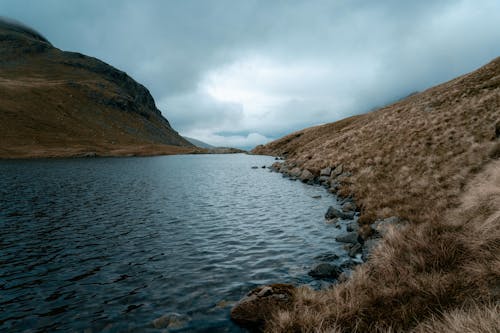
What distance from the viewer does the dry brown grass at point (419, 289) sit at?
235 inches

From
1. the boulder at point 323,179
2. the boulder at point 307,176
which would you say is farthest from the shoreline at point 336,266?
the boulder at point 307,176

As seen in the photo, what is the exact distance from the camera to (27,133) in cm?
12000

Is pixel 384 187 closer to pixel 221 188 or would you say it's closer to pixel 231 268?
pixel 231 268

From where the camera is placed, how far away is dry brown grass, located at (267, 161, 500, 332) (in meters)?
5.98

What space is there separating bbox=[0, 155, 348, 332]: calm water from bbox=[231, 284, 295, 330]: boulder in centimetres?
38

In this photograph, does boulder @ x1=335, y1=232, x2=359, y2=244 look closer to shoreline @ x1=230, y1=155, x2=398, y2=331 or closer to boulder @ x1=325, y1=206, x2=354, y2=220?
shoreline @ x1=230, y1=155, x2=398, y2=331

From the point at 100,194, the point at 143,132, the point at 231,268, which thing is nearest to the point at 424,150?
the point at 231,268

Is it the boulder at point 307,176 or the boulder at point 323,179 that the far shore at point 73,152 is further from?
the boulder at point 323,179

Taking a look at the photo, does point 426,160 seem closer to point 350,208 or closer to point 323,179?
point 350,208

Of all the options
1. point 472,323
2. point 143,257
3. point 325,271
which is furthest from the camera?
point 143,257

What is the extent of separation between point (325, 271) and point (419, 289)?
186 inches

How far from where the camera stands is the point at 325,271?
1135 cm

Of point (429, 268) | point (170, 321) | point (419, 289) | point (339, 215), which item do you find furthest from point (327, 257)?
point (170, 321)

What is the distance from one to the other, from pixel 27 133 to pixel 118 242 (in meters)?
135
